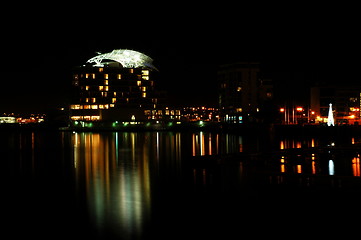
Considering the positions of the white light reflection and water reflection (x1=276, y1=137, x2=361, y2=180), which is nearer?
the white light reflection

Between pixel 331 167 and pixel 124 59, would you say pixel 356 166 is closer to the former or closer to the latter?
pixel 331 167

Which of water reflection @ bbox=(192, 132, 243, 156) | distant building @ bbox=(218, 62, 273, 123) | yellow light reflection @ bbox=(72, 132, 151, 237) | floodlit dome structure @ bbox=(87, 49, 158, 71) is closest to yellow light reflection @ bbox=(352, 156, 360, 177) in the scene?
yellow light reflection @ bbox=(72, 132, 151, 237)

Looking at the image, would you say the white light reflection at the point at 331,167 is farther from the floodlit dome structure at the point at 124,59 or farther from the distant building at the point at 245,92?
the floodlit dome structure at the point at 124,59

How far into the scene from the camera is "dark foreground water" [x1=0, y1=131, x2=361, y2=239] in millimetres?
10102

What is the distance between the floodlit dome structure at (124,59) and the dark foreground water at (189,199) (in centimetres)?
5115

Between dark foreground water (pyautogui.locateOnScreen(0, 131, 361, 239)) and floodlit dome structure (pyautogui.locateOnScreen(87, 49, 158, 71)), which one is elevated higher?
floodlit dome structure (pyautogui.locateOnScreen(87, 49, 158, 71))

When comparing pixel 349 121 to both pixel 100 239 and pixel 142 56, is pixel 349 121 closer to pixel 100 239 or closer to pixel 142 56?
pixel 142 56

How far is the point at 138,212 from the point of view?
11859mm

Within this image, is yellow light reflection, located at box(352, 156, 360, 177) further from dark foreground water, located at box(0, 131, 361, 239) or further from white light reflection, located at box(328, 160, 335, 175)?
white light reflection, located at box(328, 160, 335, 175)

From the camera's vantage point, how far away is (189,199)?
1325 cm

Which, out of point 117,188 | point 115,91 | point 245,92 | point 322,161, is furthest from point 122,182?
point 115,91

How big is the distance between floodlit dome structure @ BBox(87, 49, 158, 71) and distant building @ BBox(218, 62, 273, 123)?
43.9 feet

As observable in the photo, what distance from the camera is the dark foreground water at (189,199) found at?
33.1 ft

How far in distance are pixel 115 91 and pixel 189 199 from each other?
2341 inches
